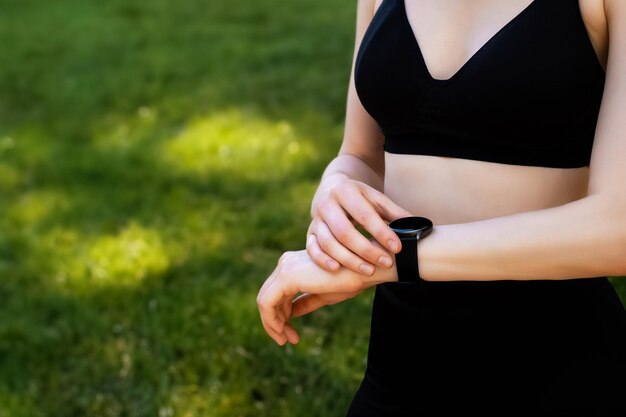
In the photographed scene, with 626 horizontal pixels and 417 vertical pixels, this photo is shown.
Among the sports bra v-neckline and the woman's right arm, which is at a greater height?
the sports bra v-neckline

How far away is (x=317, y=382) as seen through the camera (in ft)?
10.7

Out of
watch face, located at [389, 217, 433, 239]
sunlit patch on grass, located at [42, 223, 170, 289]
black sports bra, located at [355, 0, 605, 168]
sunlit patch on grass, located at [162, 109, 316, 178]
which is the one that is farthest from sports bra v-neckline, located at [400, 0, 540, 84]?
sunlit patch on grass, located at [162, 109, 316, 178]

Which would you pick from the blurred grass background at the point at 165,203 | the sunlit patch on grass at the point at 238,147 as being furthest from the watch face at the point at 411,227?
the sunlit patch on grass at the point at 238,147

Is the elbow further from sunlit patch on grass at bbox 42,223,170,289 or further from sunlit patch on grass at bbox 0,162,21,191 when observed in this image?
sunlit patch on grass at bbox 0,162,21,191

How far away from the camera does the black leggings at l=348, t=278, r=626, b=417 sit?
159cm

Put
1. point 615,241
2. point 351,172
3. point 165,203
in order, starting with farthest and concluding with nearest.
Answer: point 165,203 → point 351,172 → point 615,241

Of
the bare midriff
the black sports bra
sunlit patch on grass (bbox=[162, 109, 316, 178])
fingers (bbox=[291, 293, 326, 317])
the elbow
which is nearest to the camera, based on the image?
the elbow

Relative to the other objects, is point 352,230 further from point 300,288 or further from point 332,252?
point 300,288

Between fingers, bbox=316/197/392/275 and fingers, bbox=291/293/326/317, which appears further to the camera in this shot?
fingers, bbox=291/293/326/317

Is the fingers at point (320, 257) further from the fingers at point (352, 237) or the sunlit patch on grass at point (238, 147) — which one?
the sunlit patch on grass at point (238, 147)

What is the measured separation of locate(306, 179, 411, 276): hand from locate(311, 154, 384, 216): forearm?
0.22 m

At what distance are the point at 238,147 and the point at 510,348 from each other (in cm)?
397

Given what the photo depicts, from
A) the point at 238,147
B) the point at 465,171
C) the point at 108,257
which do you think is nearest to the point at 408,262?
the point at 465,171

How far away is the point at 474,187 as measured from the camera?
1.70 m
